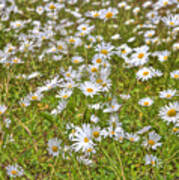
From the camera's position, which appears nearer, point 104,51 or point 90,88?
point 90,88

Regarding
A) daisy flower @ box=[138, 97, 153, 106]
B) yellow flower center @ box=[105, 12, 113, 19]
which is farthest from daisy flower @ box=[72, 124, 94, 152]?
yellow flower center @ box=[105, 12, 113, 19]

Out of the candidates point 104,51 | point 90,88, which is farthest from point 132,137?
point 104,51

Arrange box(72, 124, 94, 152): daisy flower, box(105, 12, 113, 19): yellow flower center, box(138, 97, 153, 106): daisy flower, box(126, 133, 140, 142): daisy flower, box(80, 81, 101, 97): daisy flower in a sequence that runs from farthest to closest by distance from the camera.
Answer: box(105, 12, 113, 19): yellow flower center → box(138, 97, 153, 106): daisy flower → box(126, 133, 140, 142): daisy flower → box(80, 81, 101, 97): daisy flower → box(72, 124, 94, 152): daisy flower

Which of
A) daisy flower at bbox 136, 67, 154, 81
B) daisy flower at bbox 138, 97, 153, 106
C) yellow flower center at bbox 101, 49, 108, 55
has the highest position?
yellow flower center at bbox 101, 49, 108, 55

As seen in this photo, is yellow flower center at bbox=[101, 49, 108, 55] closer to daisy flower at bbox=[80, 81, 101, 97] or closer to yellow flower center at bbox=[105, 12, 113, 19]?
daisy flower at bbox=[80, 81, 101, 97]

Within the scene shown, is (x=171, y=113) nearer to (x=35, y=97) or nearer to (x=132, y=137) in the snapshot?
(x=132, y=137)

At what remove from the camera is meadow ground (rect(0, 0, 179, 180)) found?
3.06 feet

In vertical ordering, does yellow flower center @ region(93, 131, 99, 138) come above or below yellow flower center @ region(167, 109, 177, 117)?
below

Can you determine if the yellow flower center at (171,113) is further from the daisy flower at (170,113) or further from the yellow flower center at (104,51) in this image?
the yellow flower center at (104,51)

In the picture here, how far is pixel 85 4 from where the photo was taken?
→ 320cm

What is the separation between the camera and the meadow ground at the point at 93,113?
93 centimetres

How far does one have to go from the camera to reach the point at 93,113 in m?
1.33

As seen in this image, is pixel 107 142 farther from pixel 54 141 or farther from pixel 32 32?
pixel 32 32

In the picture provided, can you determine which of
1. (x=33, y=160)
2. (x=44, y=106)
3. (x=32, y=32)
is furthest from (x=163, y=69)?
(x=32, y=32)
